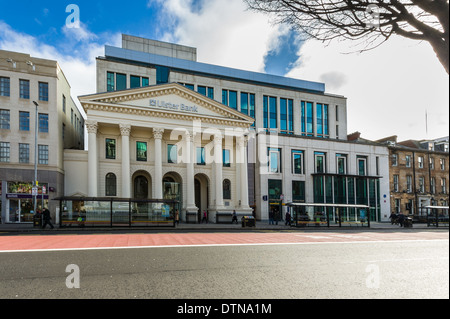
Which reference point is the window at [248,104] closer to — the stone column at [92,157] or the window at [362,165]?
the window at [362,165]

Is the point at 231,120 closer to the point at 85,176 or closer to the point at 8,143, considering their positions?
the point at 85,176

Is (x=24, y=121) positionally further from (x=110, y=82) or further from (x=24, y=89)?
(x=110, y=82)

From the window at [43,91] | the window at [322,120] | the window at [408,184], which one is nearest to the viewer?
the window at [43,91]

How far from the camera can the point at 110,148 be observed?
122 ft

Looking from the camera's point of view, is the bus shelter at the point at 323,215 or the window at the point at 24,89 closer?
the bus shelter at the point at 323,215

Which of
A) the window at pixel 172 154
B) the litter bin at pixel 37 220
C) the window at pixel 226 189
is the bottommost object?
the litter bin at pixel 37 220

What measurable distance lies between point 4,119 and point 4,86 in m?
3.35

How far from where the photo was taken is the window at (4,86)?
31.7m

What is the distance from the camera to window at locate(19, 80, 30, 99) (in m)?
32.4

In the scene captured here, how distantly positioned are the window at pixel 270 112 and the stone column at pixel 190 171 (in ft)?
52.8

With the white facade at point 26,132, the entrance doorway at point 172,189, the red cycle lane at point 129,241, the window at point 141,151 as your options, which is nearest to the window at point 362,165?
the entrance doorway at point 172,189

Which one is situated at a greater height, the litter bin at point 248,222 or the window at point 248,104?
the window at point 248,104

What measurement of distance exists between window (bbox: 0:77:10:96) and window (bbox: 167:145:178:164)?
1736 centimetres

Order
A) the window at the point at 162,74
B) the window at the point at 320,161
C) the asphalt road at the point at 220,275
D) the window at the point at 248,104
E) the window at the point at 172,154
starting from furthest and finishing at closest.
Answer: the window at the point at 248,104 → the window at the point at 162,74 → the window at the point at 320,161 → the window at the point at 172,154 → the asphalt road at the point at 220,275
